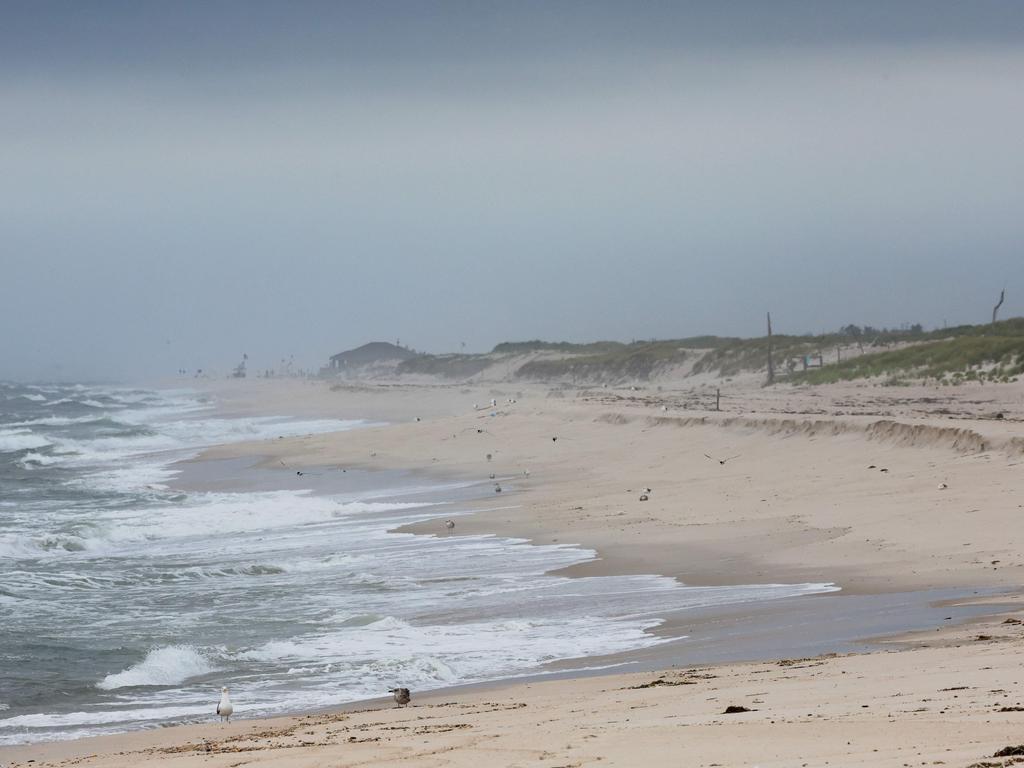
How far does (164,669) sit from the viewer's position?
1305 cm

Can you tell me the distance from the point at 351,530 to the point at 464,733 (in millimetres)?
16055

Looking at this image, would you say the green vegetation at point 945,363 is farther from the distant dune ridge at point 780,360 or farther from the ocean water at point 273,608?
the ocean water at point 273,608

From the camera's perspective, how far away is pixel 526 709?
903 cm

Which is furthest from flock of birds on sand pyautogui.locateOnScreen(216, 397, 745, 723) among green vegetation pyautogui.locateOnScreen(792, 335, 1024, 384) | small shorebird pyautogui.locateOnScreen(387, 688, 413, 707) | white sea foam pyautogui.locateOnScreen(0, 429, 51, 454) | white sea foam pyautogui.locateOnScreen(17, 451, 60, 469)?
white sea foam pyautogui.locateOnScreen(0, 429, 51, 454)

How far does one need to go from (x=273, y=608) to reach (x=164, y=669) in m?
3.08

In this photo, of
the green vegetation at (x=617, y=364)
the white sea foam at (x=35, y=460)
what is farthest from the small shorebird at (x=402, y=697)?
the green vegetation at (x=617, y=364)

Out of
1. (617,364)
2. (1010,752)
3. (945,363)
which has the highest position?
(617,364)

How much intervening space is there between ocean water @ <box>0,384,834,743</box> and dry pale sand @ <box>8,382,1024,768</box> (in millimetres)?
1141

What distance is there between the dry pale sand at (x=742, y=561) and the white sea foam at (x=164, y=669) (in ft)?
8.19

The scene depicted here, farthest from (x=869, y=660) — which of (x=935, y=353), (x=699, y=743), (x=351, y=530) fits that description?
(x=935, y=353)

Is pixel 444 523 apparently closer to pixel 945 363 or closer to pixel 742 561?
pixel 742 561

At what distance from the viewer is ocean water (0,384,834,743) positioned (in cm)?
1206

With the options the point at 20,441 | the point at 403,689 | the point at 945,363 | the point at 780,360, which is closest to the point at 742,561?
the point at 403,689

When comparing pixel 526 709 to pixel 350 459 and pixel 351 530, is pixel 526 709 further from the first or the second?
pixel 350 459
